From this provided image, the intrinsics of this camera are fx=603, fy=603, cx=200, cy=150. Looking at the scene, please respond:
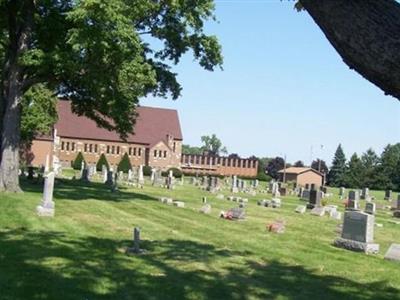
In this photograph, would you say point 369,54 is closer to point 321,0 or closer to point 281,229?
point 321,0

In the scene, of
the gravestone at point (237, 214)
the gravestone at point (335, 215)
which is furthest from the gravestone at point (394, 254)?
the gravestone at point (335, 215)

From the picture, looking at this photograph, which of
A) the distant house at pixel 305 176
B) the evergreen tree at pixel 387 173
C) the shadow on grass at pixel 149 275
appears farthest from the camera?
the distant house at pixel 305 176

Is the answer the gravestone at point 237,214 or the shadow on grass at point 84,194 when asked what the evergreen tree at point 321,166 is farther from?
the gravestone at point 237,214

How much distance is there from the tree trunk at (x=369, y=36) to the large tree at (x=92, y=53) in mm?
17177

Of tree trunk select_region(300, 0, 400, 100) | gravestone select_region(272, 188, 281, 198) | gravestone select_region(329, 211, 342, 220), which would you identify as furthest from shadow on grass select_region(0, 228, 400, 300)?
gravestone select_region(272, 188, 281, 198)

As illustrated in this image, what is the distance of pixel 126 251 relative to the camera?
11.8 metres

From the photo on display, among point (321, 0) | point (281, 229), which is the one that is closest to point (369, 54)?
point (321, 0)

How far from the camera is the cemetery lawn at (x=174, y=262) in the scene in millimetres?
8727

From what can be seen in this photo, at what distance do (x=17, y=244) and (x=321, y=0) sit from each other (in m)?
9.47

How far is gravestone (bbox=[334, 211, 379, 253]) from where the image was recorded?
15.2 metres

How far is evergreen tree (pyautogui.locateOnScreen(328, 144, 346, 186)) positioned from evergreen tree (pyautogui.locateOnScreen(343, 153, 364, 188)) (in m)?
2.09

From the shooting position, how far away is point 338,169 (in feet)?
392

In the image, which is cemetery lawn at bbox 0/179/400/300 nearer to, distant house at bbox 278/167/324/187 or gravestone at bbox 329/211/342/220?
gravestone at bbox 329/211/342/220

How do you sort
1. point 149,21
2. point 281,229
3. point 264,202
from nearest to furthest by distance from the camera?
1. point 281,229
2. point 149,21
3. point 264,202
